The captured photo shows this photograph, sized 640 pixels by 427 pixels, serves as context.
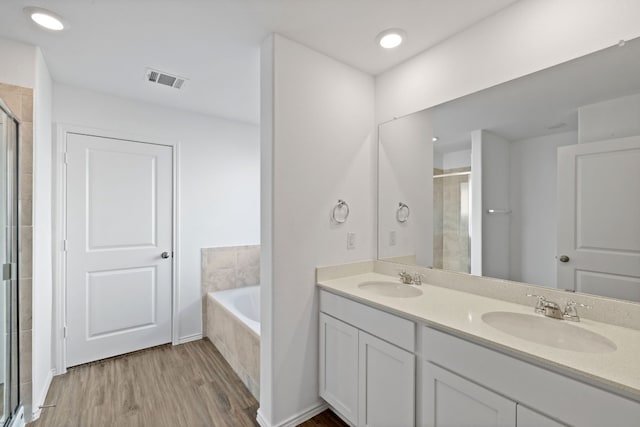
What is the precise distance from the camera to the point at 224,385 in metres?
2.25

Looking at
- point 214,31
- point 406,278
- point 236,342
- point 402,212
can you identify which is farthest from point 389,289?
point 214,31

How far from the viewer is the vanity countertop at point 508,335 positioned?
2.81 ft

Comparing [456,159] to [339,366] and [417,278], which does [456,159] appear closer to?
[417,278]

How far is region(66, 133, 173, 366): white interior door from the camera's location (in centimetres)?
253

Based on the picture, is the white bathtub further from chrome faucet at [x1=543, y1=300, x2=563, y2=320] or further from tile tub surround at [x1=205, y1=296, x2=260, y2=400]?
chrome faucet at [x1=543, y1=300, x2=563, y2=320]

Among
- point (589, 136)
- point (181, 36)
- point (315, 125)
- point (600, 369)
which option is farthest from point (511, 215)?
point (181, 36)

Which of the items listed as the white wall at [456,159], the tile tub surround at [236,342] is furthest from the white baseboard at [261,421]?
the white wall at [456,159]

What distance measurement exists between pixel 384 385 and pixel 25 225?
2406 mm

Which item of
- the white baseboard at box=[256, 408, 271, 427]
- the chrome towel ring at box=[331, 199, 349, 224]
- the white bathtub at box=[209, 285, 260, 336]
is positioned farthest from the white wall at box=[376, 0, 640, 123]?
the white bathtub at box=[209, 285, 260, 336]

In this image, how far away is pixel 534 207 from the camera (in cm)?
151

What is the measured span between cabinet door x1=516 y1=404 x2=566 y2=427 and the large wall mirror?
27.2 inches

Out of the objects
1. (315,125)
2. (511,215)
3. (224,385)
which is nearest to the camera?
(511,215)

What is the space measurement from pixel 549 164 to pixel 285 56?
1603 mm

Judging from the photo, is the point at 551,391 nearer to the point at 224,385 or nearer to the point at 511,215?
the point at 511,215
